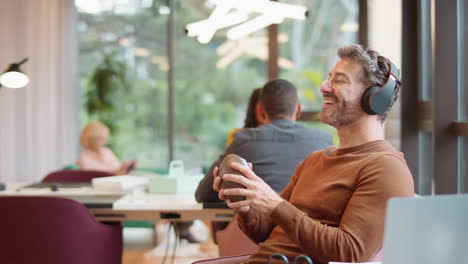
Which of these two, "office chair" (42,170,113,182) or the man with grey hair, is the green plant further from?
the man with grey hair

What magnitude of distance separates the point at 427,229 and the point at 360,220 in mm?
531

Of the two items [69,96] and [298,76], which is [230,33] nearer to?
[298,76]

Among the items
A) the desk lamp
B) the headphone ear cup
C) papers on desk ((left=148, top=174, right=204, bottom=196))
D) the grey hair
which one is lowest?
papers on desk ((left=148, top=174, right=204, bottom=196))

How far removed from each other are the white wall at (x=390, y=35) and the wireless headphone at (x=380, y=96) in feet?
5.47

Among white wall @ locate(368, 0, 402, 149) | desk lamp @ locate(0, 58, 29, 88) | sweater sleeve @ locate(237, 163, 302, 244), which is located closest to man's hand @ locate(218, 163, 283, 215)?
sweater sleeve @ locate(237, 163, 302, 244)

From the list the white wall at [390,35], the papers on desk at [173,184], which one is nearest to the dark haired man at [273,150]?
the papers on desk at [173,184]

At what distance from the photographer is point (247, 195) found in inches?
66.2

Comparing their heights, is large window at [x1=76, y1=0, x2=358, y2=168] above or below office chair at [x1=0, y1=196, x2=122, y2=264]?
above

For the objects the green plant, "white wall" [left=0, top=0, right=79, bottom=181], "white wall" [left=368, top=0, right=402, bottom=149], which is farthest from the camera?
the green plant

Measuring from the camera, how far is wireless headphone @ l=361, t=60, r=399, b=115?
1.67 m

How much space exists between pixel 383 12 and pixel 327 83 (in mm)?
3170

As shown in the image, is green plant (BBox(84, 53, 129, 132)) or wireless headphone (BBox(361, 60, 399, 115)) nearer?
wireless headphone (BBox(361, 60, 399, 115))

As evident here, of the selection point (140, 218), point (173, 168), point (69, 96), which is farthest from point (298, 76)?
point (140, 218)

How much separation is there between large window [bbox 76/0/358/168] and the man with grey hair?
5.61 m
